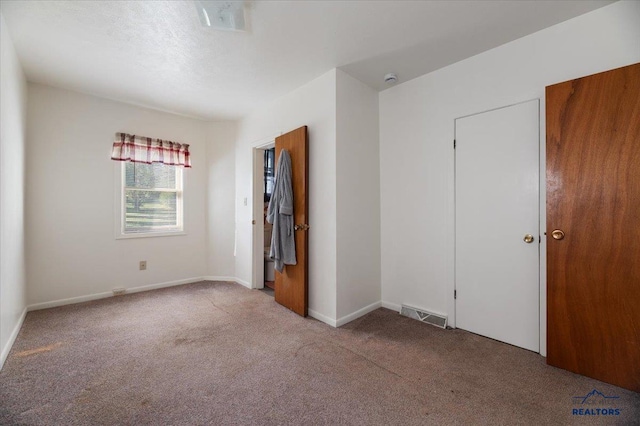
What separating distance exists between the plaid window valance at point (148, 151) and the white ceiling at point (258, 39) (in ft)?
2.18

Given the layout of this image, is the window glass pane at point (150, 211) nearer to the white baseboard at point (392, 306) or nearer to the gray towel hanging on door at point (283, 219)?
the gray towel hanging on door at point (283, 219)

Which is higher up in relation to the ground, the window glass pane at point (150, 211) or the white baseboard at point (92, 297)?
the window glass pane at point (150, 211)

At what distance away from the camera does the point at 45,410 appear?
4.83 feet

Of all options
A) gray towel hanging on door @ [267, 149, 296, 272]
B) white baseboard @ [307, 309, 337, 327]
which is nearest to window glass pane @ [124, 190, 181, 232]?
gray towel hanging on door @ [267, 149, 296, 272]

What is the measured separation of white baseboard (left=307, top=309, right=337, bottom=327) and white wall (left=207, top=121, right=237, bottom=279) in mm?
1815

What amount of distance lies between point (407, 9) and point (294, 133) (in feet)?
4.89

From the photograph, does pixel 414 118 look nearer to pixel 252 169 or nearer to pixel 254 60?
pixel 254 60

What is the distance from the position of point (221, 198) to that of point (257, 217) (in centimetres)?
80

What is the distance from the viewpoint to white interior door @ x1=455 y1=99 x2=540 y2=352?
2090 mm

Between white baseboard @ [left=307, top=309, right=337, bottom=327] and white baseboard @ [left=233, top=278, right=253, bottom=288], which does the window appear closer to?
white baseboard @ [left=233, top=278, right=253, bottom=288]

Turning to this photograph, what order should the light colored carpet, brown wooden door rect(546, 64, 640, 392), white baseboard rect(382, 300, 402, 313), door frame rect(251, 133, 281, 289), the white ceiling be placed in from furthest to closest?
door frame rect(251, 133, 281, 289) < white baseboard rect(382, 300, 402, 313) < the white ceiling < brown wooden door rect(546, 64, 640, 392) < the light colored carpet

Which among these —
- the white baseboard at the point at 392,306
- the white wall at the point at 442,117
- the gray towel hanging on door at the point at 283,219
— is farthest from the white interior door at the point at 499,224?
the gray towel hanging on door at the point at 283,219

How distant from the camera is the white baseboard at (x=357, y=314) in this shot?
2574 millimetres

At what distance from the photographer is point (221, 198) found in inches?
163
